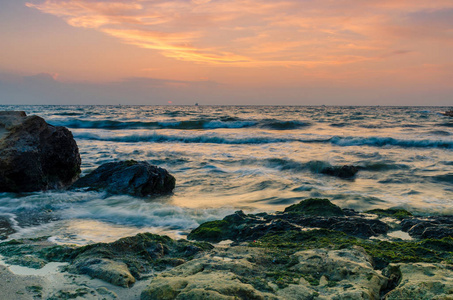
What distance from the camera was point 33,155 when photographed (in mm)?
6344

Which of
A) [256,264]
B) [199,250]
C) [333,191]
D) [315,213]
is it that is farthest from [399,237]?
[333,191]

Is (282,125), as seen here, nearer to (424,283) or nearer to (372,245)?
(372,245)

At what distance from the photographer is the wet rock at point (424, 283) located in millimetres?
2033

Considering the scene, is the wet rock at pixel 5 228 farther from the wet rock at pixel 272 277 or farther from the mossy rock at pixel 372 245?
the mossy rock at pixel 372 245

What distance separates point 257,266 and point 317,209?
235 centimetres

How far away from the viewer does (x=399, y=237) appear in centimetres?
375

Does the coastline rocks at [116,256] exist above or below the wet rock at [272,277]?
below

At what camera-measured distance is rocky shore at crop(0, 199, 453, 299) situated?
2.12m

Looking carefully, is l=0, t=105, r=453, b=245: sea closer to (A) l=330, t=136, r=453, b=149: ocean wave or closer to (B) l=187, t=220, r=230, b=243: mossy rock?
(B) l=187, t=220, r=230, b=243: mossy rock

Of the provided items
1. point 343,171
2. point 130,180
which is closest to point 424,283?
point 130,180

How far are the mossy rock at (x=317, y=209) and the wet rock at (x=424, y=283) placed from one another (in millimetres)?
2087

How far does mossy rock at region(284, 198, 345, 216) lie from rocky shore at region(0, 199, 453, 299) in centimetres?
63

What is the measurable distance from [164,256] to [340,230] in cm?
206

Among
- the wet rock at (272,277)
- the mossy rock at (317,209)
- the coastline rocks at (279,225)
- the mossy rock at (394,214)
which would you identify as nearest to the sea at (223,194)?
the coastline rocks at (279,225)
